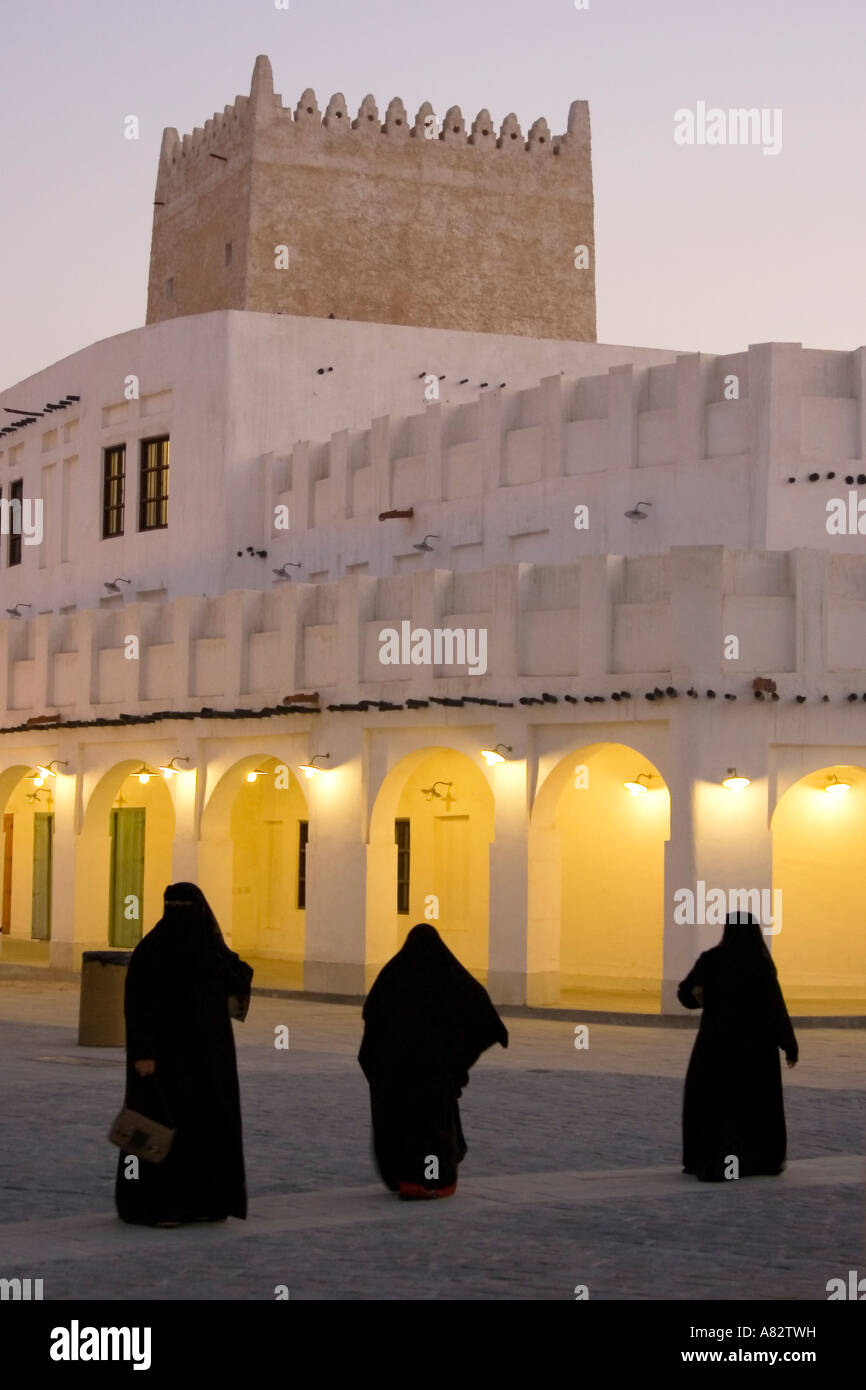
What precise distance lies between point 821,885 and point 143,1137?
1597 centimetres

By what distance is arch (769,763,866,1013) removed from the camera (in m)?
24.4

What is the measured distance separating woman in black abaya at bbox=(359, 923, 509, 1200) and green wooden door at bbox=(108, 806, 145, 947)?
64.2 ft

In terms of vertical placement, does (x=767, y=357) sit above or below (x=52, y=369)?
below

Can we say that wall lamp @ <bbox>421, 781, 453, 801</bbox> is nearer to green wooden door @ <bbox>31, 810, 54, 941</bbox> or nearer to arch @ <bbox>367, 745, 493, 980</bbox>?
arch @ <bbox>367, 745, 493, 980</bbox>

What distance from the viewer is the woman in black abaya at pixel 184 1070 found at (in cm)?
988

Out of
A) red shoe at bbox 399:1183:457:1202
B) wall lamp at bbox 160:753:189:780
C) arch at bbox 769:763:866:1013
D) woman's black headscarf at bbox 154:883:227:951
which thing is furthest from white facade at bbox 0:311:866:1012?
woman's black headscarf at bbox 154:883:227:951

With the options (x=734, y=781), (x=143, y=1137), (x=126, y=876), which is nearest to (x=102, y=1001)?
(x=734, y=781)

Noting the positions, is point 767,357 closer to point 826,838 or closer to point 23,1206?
point 826,838

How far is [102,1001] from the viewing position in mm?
19094

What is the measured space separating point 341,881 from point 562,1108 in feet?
33.4

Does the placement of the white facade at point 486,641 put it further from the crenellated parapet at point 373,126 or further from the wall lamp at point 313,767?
the crenellated parapet at point 373,126

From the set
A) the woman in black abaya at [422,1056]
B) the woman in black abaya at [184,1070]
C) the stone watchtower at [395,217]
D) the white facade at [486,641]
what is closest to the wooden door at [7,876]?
the white facade at [486,641]
